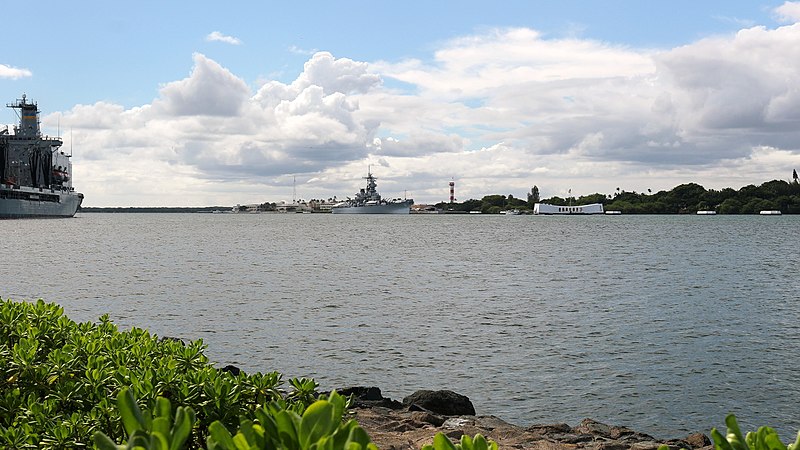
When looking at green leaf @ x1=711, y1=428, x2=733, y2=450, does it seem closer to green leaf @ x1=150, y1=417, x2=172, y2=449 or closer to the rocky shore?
green leaf @ x1=150, y1=417, x2=172, y2=449

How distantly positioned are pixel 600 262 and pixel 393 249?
25.5 m

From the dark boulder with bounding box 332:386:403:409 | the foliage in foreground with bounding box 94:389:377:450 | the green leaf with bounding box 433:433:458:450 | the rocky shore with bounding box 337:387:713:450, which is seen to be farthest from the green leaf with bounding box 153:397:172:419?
the dark boulder with bounding box 332:386:403:409

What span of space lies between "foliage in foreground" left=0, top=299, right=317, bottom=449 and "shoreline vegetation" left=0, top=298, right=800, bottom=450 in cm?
1

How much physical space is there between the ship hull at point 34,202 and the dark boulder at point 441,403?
141 m

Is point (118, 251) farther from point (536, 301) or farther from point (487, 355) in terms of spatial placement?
point (487, 355)

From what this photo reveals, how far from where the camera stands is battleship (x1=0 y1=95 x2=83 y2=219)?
138m

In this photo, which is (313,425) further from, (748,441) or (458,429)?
(458,429)

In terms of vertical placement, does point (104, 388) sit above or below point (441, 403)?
above

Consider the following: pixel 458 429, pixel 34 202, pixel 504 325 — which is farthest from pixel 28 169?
Result: pixel 458 429

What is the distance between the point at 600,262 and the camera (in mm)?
58969

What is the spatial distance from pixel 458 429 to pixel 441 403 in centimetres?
175

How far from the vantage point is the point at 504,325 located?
1053 inches

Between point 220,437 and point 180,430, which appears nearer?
point 180,430

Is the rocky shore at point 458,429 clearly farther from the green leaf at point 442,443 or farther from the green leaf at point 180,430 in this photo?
the green leaf at point 180,430
